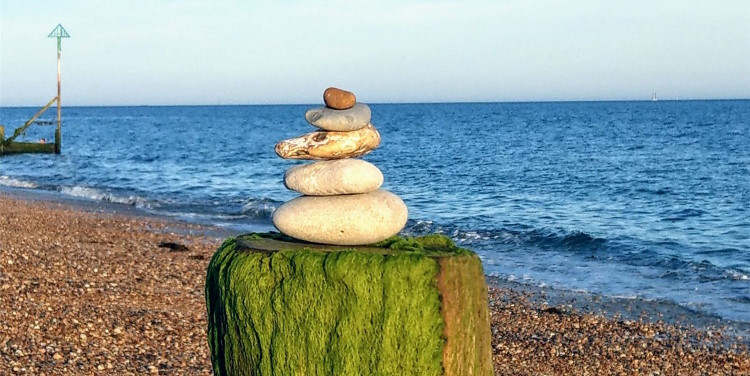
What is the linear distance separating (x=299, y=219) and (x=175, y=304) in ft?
21.1

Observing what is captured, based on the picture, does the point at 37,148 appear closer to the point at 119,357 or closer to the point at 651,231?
the point at 651,231

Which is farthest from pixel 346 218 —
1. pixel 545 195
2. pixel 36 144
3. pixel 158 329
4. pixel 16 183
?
pixel 36 144

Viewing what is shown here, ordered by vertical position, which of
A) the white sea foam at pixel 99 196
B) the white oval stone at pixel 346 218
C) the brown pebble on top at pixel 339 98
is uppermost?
the brown pebble on top at pixel 339 98

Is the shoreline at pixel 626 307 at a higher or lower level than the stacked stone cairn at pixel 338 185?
lower

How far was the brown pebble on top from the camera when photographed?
7.09m

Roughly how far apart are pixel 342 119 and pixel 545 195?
27.9 m

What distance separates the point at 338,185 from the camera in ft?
22.7

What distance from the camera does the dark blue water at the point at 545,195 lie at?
60.8 feet

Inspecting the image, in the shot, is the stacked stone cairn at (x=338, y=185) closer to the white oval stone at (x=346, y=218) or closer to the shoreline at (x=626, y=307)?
the white oval stone at (x=346, y=218)

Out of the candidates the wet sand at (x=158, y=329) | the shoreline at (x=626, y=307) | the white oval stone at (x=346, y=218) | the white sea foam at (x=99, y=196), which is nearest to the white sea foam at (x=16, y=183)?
the white sea foam at (x=99, y=196)

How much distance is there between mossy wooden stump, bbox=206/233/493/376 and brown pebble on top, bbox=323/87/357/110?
119 centimetres

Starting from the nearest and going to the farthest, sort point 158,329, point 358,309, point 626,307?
1. point 358,309
2. point 158,329
3. point 626,307

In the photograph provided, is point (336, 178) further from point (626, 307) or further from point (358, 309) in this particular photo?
point (626, 307)

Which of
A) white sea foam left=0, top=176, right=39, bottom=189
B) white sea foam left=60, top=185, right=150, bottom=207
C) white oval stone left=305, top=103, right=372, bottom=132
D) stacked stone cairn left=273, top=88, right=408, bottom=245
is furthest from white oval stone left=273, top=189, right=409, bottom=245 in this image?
white sea foam left=0, top=176, right=39, bottom=189
